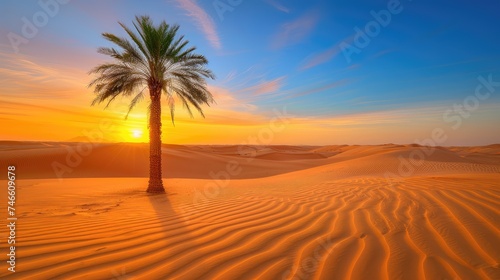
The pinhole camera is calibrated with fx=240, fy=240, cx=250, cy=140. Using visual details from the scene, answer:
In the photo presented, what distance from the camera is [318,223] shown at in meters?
3.75

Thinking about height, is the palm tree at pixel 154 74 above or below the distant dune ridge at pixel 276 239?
above

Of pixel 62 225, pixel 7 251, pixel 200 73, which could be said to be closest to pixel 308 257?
pixel 7 251

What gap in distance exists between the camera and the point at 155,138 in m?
8.69

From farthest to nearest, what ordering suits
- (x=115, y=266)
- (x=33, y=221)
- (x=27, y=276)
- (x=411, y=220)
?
(x=33, y=221) < (x=411, y=220) < (x=115, y=266) < (x=27, y=276)

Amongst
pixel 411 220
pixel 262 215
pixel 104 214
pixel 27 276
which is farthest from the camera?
pixel 104 214

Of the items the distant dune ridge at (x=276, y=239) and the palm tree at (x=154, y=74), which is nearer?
the distant dune ridge at (x=276, y=239)

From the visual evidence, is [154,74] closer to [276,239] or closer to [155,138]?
[155,138]

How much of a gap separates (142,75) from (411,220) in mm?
8715

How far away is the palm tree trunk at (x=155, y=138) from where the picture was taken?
855cm

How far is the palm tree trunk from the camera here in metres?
8.55

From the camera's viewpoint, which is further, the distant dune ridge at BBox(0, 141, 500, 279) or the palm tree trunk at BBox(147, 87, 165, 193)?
the palm tree trunk at BBox(147, 87, 165, 193)

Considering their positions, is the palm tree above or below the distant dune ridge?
above

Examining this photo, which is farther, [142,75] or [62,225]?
[142,75]

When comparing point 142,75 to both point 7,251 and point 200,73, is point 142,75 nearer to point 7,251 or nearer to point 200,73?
point 200,73
